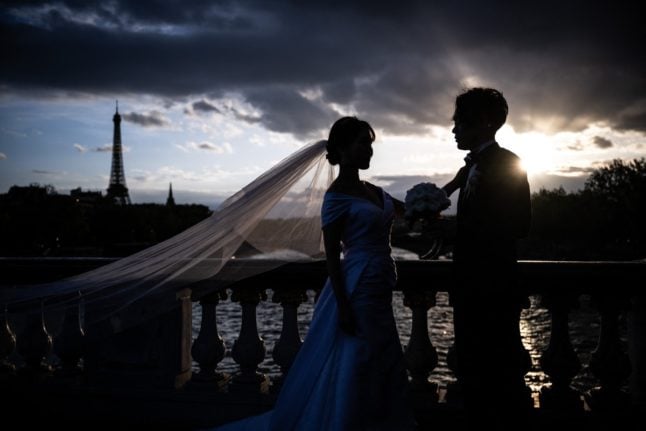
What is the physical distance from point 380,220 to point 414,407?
1.48 metres

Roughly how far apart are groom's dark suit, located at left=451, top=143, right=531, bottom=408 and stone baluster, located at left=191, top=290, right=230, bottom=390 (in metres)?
1.95

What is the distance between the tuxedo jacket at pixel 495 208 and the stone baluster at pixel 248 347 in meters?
1.75

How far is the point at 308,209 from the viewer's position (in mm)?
4191

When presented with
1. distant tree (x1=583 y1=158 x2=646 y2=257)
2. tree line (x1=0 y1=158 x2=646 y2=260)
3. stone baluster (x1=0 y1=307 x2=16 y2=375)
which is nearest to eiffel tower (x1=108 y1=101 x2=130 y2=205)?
tree line (x1=0 y1=158 x2=646 y2=260)

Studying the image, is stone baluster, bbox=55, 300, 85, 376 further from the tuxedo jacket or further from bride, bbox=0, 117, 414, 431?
the tuxedo jacket

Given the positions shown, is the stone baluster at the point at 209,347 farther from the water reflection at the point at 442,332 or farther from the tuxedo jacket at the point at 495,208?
the water reflection at the point at 442,332

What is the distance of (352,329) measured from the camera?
3.28 m

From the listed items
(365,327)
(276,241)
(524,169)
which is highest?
A: (524,169)

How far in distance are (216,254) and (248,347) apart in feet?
2.52

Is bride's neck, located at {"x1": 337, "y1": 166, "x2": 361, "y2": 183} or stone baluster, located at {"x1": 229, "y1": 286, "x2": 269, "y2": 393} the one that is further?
stone baluster, located at {"x1": 229, "y1": 286, "x2": 269, "y2": 393}

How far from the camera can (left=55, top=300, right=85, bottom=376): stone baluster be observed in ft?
13.8

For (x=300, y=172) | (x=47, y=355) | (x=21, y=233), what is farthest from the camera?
(x=21, y=233)

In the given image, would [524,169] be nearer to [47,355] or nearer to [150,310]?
[150,310]

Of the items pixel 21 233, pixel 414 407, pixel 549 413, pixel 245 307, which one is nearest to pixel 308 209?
pixel 245 307
